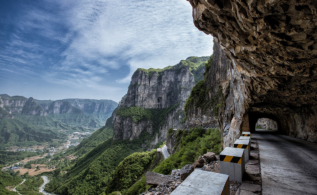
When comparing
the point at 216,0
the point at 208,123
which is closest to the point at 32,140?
the point at 208,123

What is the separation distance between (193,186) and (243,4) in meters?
3.87

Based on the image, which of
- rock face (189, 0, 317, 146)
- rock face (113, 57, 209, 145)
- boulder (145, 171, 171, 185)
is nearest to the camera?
rock face (189, 0, 317, 146)

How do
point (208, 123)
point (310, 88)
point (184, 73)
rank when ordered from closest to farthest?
point (310, 88) < point (208, 123) < point (184, 73)

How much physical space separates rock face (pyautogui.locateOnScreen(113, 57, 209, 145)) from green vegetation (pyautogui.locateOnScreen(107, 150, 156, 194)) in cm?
5124

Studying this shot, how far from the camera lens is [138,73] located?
113 meters

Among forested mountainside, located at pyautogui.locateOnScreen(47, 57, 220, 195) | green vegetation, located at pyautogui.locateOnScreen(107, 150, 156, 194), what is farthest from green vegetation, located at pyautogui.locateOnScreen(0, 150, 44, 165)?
green vegetation, located at pyautogui.locateOnScreen(107, 150, 156, 194)

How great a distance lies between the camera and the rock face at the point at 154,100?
91438mm

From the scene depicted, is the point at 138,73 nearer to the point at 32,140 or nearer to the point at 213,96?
the point at 213,96

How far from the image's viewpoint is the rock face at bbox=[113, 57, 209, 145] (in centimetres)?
9144

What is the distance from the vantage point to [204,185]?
2.35 m

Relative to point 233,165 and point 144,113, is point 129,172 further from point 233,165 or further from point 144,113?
point 144,113

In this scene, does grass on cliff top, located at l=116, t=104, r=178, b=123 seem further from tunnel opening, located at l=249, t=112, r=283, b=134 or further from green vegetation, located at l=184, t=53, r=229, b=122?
tunnel opening, located at l=249, t=112, r=283, b=134

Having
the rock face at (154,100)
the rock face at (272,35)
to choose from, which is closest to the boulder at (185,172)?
the rock face at (272,35)

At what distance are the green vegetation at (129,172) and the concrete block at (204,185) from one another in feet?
97.4
